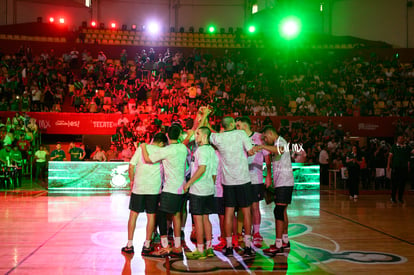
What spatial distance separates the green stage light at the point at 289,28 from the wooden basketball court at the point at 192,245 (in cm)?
1468

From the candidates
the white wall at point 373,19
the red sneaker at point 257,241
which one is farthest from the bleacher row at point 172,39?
the red sneaker at point 257,241

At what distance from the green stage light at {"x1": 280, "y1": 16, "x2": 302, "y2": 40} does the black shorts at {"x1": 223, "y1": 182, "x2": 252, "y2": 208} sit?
19301mm

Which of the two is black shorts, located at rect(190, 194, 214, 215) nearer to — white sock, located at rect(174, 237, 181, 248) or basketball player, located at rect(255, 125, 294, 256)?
white sock, located at rect(174, 237, 181, 248)

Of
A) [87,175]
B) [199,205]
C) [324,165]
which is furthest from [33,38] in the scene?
[199,205]

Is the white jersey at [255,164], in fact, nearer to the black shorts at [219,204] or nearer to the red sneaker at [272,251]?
the black shorts at [219,204]

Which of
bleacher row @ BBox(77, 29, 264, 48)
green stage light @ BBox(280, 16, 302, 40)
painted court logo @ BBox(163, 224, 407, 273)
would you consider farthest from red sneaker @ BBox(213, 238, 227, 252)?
bleacher row @ BBox(77, 29, 264, 48)

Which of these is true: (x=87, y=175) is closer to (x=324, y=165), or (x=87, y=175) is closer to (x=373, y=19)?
(x=324, y=165)

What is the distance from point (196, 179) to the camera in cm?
621

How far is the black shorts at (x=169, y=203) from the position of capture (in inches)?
249

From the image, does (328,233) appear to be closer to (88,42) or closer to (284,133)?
(284,133)

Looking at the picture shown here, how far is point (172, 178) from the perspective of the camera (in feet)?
21.0

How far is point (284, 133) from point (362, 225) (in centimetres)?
1129

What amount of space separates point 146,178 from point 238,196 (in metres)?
1.32

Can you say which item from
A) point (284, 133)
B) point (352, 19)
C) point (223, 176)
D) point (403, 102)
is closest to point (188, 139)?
point (223, 176)
